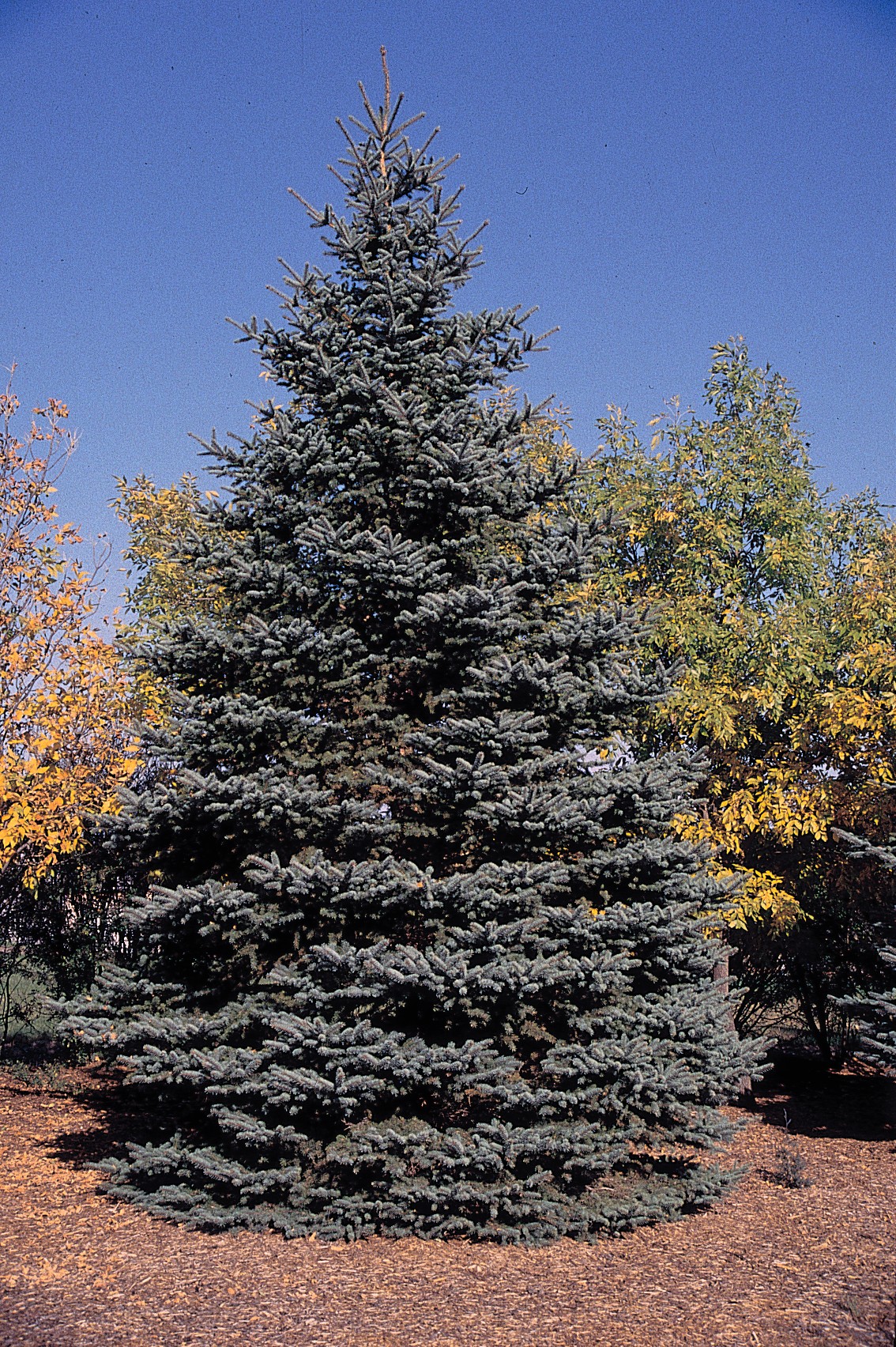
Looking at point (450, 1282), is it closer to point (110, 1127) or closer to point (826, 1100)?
point (110, 1127)

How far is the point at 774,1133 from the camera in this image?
9742mm

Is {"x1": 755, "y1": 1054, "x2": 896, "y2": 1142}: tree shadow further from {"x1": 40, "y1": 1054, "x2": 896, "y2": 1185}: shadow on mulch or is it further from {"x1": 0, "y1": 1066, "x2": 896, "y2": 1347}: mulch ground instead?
{"x1": 0, "y1": 1066, "x2": 896, "y2": 1347}: mulch ground

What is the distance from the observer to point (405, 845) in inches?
271

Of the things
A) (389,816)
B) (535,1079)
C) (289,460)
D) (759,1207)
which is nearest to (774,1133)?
(759,1207)

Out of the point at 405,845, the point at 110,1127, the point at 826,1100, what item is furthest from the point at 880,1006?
the point at 110,1127

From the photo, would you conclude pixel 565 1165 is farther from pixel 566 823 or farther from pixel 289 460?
pixel 289 460

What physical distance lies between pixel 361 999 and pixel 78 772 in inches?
152

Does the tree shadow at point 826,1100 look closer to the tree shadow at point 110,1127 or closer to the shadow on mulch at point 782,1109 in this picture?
the shadow on mulch at point 782,1109

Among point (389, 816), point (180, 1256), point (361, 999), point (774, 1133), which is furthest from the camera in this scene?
point (774, 1133)

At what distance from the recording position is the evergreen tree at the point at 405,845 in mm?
5969

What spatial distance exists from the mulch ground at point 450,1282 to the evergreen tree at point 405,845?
27 centimetres

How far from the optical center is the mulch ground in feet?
15.5

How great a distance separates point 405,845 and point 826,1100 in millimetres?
7481

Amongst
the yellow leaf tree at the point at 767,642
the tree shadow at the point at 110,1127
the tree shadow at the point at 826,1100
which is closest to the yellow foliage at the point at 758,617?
the yellow leaf tree at the point at 767,642
